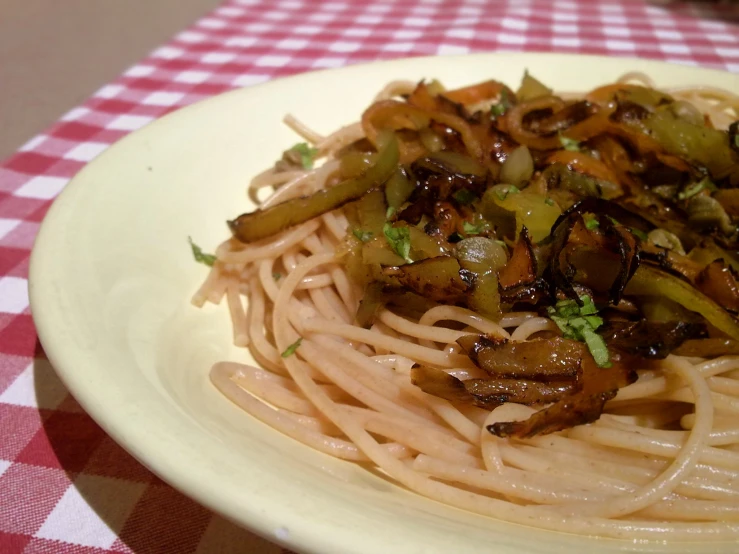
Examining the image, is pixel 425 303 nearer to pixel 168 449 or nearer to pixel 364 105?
pixel 168 449

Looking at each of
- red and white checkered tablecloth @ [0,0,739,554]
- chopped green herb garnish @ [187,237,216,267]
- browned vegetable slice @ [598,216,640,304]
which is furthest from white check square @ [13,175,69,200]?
browned vegetable slice @ [598,216,640,304]

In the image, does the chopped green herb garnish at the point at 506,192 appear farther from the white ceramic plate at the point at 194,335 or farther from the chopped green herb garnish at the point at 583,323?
the white ceramic plate at the point at 194,335

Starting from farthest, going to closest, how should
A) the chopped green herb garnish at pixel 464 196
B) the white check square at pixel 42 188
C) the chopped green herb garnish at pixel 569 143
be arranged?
the white check square at pixel 42 188
the chopped green herb garnish at pixel 569 143
the chopped green herb garnish at pixel 464 196

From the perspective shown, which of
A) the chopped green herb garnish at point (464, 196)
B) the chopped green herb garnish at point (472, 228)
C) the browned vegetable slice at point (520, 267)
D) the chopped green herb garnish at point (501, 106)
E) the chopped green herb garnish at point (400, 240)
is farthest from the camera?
the chopped green herb garnish at point (501, 106)

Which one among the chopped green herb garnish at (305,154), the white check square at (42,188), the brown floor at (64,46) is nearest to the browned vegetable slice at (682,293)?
the chopped green herb garnish at (305,154)

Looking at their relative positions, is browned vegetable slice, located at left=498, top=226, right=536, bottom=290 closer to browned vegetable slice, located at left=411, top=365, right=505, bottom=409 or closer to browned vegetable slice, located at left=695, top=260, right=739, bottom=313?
browned vegetable slice, located at left=411, top=365, right=505, bottom=409

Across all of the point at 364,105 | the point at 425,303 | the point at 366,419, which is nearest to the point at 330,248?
the point at 425,303

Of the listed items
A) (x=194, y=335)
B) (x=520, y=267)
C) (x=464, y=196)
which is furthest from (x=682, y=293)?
(x=194, y=335)
